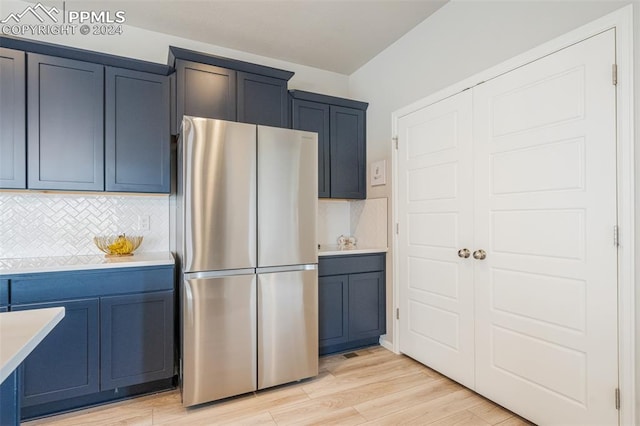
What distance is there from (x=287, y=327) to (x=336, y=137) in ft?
5.91

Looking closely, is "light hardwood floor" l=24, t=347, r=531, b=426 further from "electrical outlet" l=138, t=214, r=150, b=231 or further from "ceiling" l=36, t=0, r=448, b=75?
"ceiling" l=36, t=0, r=448, b=75

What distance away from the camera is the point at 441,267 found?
252cm

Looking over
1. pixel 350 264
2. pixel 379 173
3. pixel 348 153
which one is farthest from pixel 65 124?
pixel 379 173

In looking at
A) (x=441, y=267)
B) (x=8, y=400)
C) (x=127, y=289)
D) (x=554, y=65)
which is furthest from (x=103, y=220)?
(x=554, y=65)

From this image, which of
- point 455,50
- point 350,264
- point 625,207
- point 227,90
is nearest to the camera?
point 625,207

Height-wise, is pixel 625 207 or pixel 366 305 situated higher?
pixel 625 207

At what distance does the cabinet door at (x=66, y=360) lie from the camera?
6.34 feet

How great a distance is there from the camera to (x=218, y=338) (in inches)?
83.8

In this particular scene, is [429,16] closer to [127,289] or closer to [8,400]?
[127,289]

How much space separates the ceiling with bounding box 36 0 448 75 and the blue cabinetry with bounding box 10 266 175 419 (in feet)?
6.38

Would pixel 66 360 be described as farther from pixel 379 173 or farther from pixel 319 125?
pixel 379 173

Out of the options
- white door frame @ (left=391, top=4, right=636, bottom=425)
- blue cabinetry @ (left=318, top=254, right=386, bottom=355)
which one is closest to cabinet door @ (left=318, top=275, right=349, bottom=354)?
blue cabinetry @ (left=318, top=254, right=386, bottom=355)

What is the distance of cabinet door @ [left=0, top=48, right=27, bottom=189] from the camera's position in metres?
→ 2.10

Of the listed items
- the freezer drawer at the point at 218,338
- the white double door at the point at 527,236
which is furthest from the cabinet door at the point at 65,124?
the white double door at the point at 527,236
